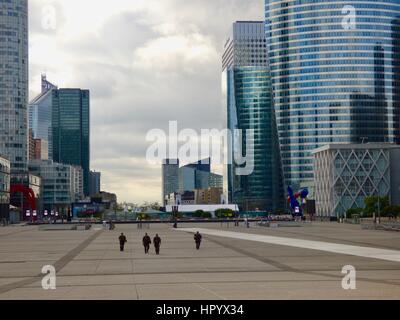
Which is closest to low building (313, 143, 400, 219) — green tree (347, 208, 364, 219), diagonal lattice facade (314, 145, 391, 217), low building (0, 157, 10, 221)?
diagonal lattice facade (314, 145, 391, 217)

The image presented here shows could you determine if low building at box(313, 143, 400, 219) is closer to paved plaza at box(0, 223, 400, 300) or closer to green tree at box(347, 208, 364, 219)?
green tree at box(347, 208, 364, 219)

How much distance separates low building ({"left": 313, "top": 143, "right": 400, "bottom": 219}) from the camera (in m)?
186

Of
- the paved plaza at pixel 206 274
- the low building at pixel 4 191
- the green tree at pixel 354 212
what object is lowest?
the green tree at pixel 354 212

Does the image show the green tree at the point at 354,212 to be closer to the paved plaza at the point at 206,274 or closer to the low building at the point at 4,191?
the low building at the point at 4,191

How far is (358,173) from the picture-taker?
188125mm

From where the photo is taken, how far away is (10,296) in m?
24.8

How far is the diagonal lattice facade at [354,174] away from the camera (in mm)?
186375

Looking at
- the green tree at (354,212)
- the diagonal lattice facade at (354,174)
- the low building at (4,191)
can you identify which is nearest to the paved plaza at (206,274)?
the green tree at (354,212)

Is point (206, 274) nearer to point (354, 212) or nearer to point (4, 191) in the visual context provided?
point (354, 212)

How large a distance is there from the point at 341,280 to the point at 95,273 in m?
12.9

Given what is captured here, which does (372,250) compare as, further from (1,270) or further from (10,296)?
(10,296)

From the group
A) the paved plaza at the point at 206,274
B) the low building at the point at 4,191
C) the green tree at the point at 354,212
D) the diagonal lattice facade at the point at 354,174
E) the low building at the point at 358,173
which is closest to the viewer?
the paved plaza at the point at 206,274

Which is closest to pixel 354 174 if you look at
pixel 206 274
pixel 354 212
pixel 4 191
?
pixel 354 212
